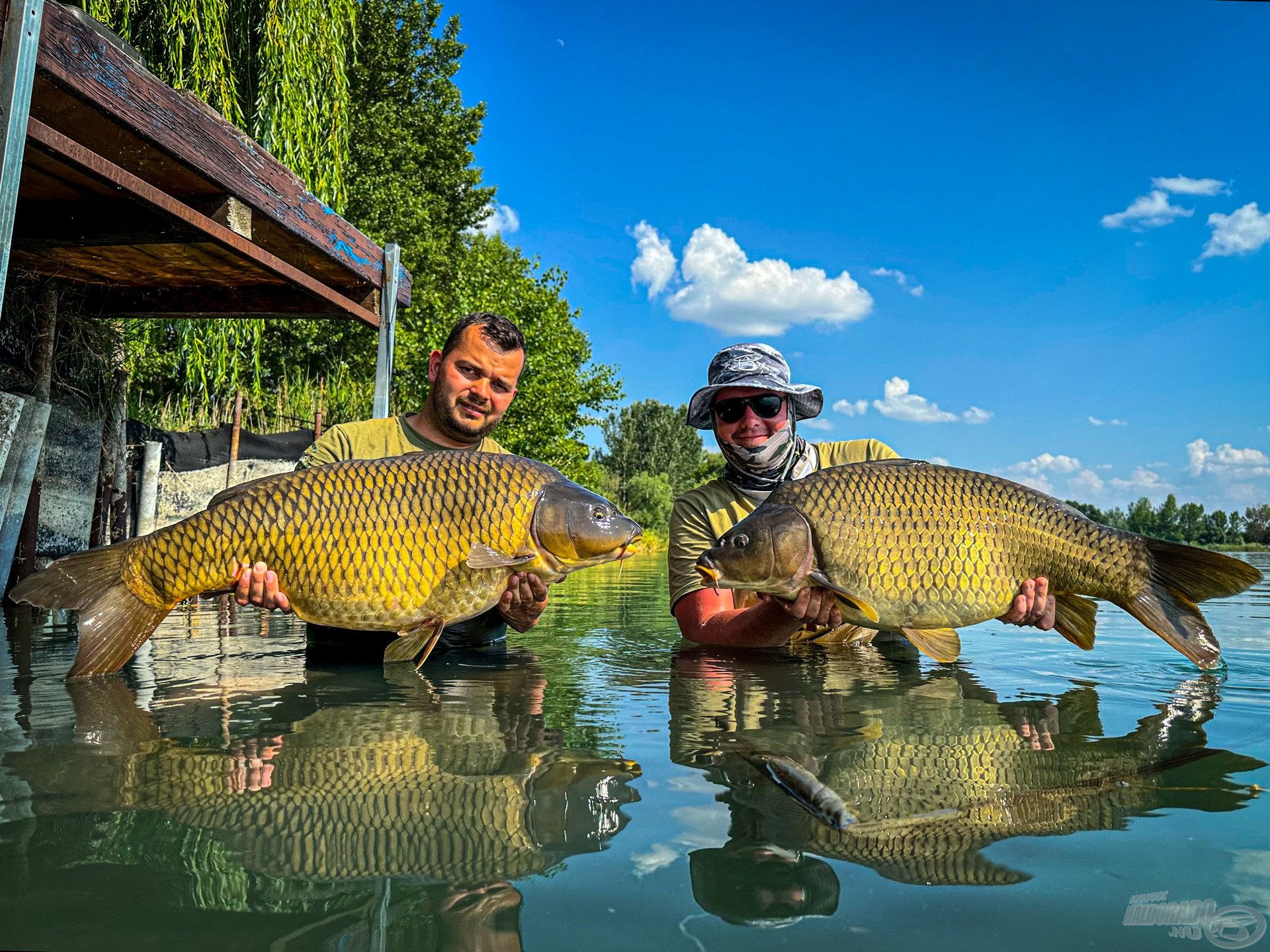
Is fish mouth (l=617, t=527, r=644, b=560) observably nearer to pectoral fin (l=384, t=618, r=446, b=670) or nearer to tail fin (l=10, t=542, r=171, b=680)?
pectoral fin (l=384, t=618, r=446, b=670)

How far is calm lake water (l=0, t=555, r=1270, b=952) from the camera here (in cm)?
123

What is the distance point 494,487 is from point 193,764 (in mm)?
1162

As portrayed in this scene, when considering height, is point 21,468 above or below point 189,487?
below

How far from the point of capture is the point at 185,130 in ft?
11.8

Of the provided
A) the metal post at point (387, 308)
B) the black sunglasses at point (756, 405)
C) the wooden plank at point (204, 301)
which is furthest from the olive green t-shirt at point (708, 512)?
the wooden plank at point (204, 301)

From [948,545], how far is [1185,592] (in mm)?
718

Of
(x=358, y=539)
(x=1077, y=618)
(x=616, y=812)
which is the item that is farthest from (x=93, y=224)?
(x=1077, y=618)

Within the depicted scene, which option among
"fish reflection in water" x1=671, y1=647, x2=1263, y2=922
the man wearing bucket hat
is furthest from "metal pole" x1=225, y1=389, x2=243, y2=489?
"fish reflection in water" x1=671, y1=647, x2=1263, y2=922

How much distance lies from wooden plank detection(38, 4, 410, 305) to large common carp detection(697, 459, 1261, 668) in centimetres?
263

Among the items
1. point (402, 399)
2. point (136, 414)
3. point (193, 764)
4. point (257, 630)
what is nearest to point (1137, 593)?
point (193, 764)

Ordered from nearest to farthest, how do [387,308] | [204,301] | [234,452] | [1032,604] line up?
[1032,604] < [387,308] < [204,301] < [234,452]

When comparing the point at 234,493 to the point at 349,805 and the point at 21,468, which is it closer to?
the point at 349,805

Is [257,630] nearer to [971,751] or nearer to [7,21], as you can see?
[7,21]

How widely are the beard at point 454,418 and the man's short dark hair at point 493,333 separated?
171 mm
